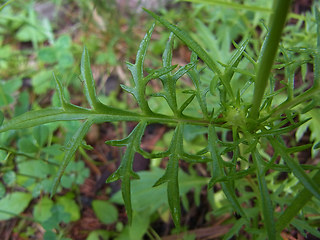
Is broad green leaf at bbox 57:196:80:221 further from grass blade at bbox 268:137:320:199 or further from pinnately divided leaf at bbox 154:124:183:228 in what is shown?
grass blade at bbox 268:137:320:199

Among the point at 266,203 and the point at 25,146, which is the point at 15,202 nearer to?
the point at 25,146

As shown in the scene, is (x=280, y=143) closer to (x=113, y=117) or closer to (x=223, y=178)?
(x=223, y=178)

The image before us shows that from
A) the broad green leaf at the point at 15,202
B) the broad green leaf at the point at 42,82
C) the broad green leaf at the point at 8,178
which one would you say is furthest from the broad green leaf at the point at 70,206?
the broad green leaf at the point at 42,82

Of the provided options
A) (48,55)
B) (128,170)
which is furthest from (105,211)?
(48,55)

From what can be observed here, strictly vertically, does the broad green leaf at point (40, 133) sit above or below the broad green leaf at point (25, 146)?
above

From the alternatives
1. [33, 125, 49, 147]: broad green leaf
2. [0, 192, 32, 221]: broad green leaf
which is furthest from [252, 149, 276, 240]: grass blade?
[0, 192, 32, 221]: broad green leaf

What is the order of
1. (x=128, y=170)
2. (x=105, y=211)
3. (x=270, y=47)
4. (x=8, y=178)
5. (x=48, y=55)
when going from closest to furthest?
1. (x=270, y=47)
2. (x=128, y=170)
3. (x=8, y=178)
4. (x=105, y=211)
5. (x=48, y=55)

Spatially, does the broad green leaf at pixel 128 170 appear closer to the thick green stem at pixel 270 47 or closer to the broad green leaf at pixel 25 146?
the thick green stem at pixel 270 47
